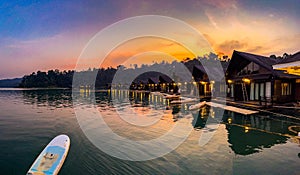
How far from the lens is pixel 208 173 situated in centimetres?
488

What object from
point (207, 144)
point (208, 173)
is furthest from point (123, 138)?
point (208, 173)

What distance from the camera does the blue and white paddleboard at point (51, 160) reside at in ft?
14.5

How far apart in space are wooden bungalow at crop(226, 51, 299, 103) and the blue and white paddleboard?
13.2 metres

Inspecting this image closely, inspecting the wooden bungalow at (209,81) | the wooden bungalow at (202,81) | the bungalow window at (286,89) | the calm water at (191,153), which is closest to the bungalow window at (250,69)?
the bungalow window at (286,89)

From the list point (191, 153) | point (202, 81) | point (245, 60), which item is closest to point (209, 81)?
point (202, 81)

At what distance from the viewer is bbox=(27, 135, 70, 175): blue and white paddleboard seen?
A: 4407 mm

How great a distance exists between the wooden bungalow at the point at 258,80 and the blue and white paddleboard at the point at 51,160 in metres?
13.2

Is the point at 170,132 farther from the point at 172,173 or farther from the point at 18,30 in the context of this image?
the point at 18,30

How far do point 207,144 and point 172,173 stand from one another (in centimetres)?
254

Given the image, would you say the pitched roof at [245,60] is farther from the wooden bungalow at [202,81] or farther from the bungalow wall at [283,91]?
the wooden bungalow at [202,81]

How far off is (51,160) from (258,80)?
621 inches

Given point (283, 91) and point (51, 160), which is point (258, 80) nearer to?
point (283, 91)

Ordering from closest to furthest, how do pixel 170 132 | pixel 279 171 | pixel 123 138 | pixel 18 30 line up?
pixel 279 171 → pixel 123 138 → pixel 170 132 → pixel 18 30

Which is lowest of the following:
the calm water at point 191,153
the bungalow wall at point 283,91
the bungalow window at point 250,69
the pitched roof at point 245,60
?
the calm water at point 191,153
